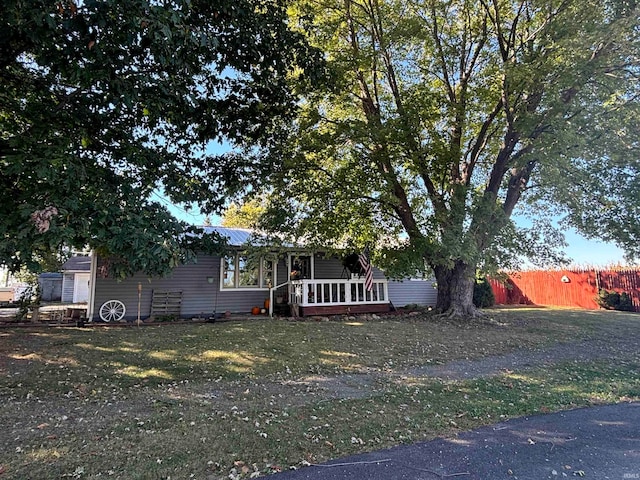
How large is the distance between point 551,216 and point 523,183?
3.03 meters

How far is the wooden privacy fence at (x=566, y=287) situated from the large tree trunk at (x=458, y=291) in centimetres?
468

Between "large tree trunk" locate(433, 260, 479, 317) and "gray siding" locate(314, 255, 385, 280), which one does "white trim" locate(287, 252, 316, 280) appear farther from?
"large tree trunk" locate(433, 260, 479, 317)

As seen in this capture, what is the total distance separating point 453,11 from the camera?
11.5m

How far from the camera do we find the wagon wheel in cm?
1162

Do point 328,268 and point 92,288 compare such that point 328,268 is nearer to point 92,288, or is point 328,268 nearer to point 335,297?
point 335,297

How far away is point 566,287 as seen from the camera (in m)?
19.3

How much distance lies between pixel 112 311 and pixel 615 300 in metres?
21.3

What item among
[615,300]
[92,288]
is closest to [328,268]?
[92,288]

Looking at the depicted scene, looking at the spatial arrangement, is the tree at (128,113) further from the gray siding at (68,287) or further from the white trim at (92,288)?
the gray siding at (68,287)

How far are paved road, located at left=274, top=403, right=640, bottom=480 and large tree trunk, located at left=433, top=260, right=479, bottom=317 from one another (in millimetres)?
8375

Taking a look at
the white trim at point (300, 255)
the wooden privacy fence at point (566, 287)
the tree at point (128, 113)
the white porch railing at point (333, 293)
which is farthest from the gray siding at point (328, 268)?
the wooden privacy fence at point (566, 287)

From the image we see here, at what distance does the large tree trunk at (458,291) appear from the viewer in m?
12.5

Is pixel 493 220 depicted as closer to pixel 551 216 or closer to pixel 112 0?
pixel 551 216

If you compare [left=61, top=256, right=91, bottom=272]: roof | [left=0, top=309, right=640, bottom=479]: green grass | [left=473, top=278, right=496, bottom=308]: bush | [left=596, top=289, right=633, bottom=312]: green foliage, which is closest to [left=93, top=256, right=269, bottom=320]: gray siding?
[left=0, top=309, right=640, bottom=479]: green grass
